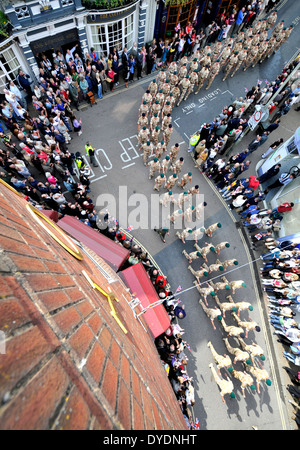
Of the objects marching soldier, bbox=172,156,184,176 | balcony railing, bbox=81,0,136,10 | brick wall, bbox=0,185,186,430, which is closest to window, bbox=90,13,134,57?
balcony railing, bbox=81,0,136,10

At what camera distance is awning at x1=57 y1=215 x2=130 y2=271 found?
30.9 feet

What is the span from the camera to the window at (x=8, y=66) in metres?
12.7

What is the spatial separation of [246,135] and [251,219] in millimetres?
7472

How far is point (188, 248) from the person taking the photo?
1295cm

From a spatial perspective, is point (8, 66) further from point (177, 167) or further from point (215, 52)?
point (215, 52)

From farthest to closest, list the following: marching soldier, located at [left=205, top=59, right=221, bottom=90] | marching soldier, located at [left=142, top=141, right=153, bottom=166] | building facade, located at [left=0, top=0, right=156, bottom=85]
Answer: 1. marching soldier, located at [left=205, top=59, right=221, bottom=90]
2. marching soldier, located at [left=142, top=141, right=153, bottom=166]
3. building facade, located at [left=0, top=0, right=156, bottom=85]

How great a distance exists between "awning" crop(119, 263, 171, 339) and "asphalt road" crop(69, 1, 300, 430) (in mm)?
2578

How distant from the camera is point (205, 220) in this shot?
545 inches

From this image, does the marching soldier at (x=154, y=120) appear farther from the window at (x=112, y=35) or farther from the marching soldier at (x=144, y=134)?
the window at (x=112, y=35)

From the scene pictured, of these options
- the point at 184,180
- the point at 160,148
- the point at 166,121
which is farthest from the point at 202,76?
the point at 184,180

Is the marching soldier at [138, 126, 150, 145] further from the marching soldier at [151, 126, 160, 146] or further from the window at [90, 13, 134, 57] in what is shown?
the window at [90, 13, 134, 57]

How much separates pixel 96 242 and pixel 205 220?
22.5 ft

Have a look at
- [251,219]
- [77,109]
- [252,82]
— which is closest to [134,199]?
[251,219]
